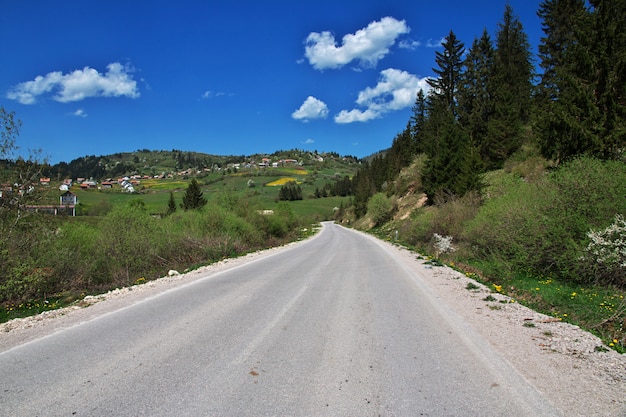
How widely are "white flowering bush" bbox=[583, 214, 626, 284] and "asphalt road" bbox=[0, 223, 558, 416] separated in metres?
4.17

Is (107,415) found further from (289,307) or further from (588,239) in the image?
(588,239)

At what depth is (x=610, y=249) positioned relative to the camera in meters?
8.53

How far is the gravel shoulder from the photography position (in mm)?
3748

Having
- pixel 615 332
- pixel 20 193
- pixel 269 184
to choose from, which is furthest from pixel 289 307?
pixel 269 184

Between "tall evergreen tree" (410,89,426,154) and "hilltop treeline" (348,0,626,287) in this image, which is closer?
"hilltop treeline" (348,0,626,287)

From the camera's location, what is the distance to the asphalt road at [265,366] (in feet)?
11.5

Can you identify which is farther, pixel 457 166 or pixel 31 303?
pixel 457 166

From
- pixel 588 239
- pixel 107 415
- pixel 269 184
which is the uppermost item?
pixel 269 184

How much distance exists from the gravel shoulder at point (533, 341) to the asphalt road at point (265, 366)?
0.27m

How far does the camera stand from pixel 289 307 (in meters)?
7.71

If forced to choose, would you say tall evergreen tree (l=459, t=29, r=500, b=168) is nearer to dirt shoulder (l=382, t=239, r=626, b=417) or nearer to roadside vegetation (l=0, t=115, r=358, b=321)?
roadside vegetation (l=0, t=115, r=358, b=321)

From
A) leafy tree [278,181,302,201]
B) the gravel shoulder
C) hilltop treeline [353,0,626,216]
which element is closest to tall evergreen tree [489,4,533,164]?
hilltop treeline [353,0,626,216]

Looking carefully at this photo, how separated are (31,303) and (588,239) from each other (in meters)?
14.4

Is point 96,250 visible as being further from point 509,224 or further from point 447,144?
point 447,144
